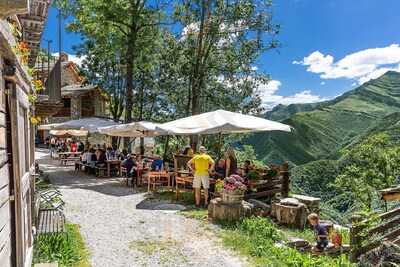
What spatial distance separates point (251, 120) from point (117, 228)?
4.91 meters

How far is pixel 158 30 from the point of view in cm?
2309

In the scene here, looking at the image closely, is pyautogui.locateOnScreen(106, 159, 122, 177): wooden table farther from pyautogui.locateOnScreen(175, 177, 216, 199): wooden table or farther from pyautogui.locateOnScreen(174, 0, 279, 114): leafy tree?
pyautogui.locateOnScreen(174, 0, 279, 114): leafy tree

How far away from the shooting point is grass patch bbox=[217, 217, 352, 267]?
19.6 ft

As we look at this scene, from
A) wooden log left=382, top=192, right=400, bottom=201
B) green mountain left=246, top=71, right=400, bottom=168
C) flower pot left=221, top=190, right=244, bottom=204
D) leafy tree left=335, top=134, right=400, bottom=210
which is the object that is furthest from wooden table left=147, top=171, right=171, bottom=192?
green mountain left=246, top=71, right=400, bottom=168

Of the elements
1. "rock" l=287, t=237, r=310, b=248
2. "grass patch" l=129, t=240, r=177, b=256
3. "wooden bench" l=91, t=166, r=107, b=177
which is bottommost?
"rock" l=287, t=237, r=310, b=248

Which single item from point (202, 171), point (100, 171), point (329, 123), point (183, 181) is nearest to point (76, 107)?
point (100, 171)

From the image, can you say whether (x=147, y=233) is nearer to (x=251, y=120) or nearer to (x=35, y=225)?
(x=35, y=225)

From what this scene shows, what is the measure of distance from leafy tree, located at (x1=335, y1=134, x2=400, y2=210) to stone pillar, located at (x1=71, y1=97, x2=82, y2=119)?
78.6 ft

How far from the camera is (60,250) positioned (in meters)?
6.25

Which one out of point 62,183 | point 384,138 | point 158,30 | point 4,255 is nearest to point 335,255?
point 4,255

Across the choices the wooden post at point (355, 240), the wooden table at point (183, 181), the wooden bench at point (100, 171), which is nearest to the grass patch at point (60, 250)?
the wooden table at point (183, 181)

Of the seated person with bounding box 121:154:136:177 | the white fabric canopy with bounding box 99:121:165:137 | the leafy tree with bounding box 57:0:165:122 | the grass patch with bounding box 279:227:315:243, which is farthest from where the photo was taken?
the leafy tree with bounding box 57:0:165:122

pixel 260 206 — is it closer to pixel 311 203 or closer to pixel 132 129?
pixel 311 203

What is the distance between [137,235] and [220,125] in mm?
3878
